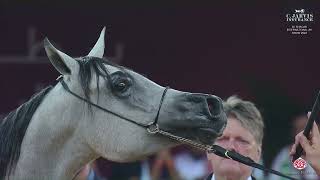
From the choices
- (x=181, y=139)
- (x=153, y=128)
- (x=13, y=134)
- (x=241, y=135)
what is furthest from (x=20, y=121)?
(x=241, y=135)

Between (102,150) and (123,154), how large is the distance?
3.2 inches

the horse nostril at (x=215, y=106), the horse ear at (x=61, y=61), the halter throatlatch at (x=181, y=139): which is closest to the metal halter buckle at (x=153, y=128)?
the halter throatlatch at (x=181, y=139)

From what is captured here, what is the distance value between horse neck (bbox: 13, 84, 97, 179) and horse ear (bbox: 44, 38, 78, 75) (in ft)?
0.28

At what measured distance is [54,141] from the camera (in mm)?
2879

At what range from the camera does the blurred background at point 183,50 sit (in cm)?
600

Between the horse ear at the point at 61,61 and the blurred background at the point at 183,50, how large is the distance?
3.10 meters

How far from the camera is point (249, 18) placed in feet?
20.0

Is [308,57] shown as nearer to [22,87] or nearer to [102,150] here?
[22,87]

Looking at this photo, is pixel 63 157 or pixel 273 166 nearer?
pixel 63 157

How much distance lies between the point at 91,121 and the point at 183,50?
330 cm

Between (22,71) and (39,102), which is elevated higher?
(39,102)

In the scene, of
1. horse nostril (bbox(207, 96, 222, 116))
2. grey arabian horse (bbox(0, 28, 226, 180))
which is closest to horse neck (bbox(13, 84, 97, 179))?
grey arabian horse (bbox(0, 28, 226, 180))

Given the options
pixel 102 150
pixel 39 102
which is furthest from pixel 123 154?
pixel 39 102

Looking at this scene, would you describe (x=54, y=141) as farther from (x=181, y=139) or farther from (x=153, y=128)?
(x=181, y=139)
